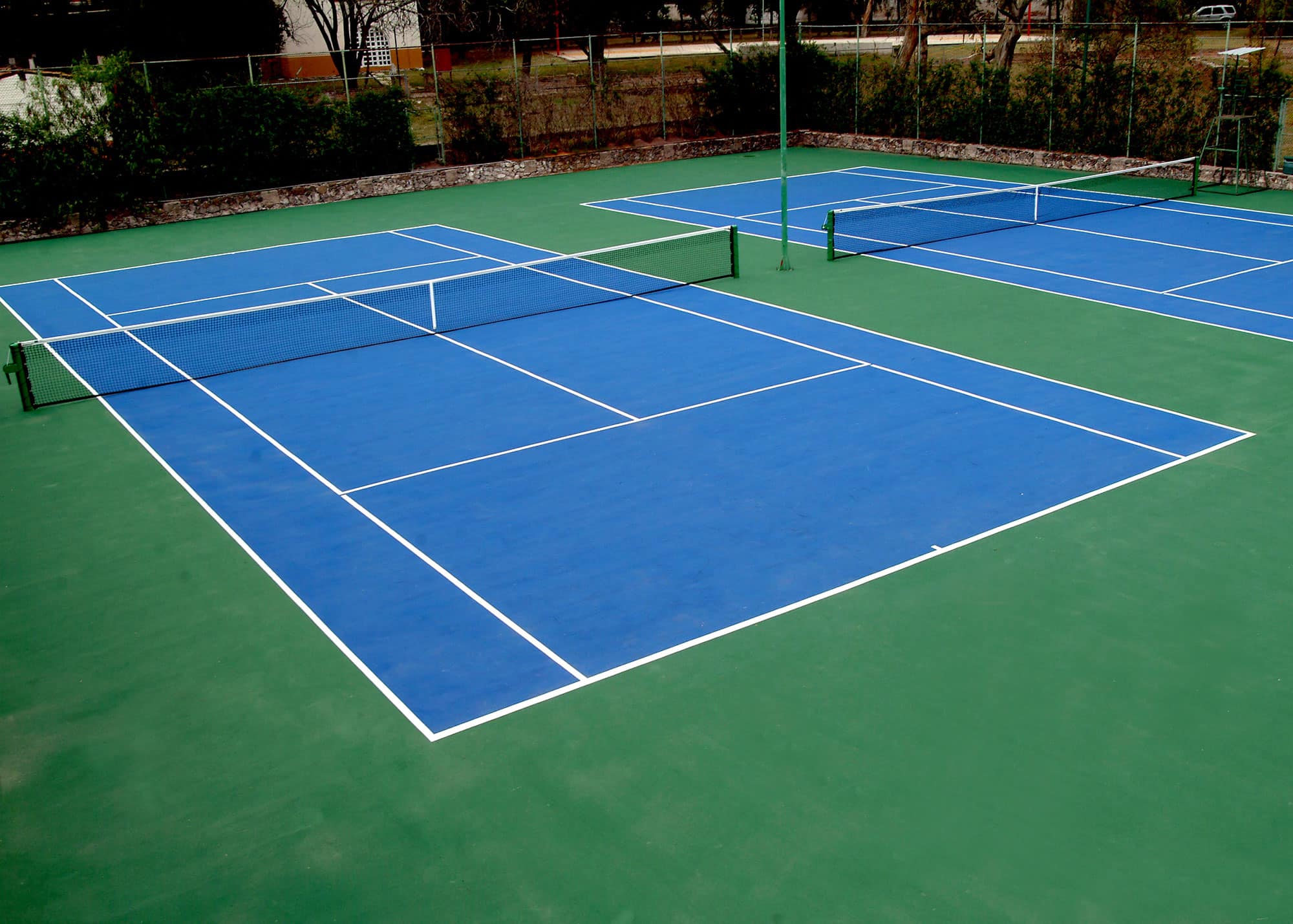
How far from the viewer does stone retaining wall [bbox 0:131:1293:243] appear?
24.9 m

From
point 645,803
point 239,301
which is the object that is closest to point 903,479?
point 645,803

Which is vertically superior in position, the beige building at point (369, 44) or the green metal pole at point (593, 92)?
the beige building at point (369, 44)

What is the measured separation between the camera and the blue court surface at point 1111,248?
51.6ft

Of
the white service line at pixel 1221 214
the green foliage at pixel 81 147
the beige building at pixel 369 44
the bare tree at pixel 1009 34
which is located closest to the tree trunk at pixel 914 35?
the bare tree at pixel 1009 34

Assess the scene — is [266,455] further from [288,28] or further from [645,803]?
[288,28]

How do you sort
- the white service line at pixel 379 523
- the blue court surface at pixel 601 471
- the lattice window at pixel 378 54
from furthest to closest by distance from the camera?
the lattice window at pixel 378 54, the blue court surface at pixel 601 471, the white service line at pixel 379 523

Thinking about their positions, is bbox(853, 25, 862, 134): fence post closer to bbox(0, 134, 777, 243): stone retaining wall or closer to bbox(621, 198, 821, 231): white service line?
bbox(0, 134, 777, 243): stone retaining wall

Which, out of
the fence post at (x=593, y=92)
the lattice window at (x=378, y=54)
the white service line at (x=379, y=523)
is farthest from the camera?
the lattice window at (x=378, y=54)

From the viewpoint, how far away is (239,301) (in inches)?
697

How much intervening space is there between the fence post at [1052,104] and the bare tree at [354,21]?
18.8 m

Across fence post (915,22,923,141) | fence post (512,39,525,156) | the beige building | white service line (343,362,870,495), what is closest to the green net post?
white service line (343,362,870,495)

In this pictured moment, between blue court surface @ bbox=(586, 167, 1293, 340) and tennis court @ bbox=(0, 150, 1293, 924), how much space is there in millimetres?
1110

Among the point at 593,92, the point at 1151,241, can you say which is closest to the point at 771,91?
the point at 593,92

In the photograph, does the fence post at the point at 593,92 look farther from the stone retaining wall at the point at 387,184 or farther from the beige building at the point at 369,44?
the beige building at the point at 369,44
